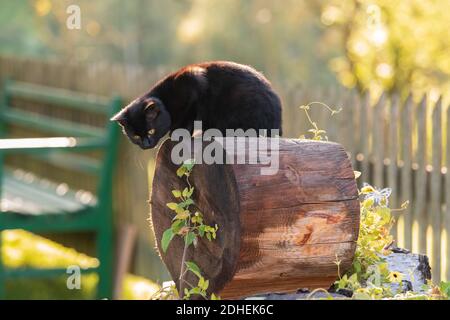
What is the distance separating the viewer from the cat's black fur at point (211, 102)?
4.96 meters

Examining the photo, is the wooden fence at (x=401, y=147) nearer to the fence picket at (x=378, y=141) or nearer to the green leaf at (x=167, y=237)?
the fence picket at (x=378, y=141)

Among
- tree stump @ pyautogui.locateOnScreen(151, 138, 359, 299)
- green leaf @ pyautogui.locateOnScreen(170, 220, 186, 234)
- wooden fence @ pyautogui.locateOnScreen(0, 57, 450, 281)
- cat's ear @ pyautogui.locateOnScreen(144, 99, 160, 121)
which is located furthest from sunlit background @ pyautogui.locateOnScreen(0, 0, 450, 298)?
tree stump @ pyautogui.locateOnScreen(151, 138, 359, 299)

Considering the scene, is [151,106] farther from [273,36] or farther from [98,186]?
[273,36]

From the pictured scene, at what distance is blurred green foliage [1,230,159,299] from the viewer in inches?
401

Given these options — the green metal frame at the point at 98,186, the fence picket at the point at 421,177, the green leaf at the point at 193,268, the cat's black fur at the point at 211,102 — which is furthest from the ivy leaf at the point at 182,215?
the green metal frame at the point at 98,186

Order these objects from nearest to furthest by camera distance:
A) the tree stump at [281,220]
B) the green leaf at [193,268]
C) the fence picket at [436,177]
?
the tree stump at [281,220] → the green leaf at [193,268] → the fence picket at [436,177]

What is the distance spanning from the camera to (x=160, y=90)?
529 centimetres

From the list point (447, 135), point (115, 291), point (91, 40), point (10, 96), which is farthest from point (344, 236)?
point (91, 40)

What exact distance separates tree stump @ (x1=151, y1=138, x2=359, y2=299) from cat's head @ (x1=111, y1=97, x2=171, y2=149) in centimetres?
123

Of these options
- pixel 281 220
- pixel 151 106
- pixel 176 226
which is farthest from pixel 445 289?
pixel 151 106

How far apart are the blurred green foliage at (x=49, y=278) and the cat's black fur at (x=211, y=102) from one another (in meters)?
4.09

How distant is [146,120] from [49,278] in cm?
661

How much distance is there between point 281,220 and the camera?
3.71 m

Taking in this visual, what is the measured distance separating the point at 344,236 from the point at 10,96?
10085 mm
